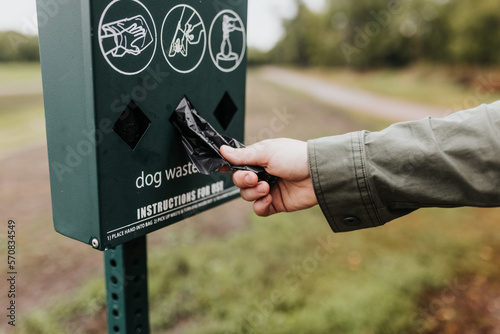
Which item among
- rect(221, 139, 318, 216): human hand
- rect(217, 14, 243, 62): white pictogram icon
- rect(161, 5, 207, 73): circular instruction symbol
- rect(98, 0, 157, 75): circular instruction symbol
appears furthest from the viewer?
rect(217, 14, 243, 62): white pictogram icon

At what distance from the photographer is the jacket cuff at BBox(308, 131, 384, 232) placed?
1165 millimetres

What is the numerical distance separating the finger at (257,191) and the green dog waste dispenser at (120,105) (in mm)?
159

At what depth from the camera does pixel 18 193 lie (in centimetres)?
364

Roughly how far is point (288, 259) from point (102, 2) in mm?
2462

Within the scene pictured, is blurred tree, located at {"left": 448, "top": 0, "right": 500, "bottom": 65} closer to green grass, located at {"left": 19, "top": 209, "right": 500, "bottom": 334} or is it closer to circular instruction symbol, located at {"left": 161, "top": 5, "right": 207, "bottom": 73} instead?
green grass, located at {"left": 19, "top": 209, "right": 500, "bottom": 334}

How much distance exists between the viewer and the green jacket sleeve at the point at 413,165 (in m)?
1.14

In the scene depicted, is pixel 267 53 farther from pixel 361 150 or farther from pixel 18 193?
pixel 361 150

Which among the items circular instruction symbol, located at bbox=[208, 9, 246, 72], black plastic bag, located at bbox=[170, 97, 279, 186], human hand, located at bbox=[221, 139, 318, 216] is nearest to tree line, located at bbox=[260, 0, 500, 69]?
circular instruction symbol, located at bbox=[208, 9, 246, 72]

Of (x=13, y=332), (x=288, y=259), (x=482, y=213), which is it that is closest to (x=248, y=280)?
(x=288, y=259)

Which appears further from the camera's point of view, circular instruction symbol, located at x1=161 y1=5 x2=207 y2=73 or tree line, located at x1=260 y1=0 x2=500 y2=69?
tree line, located at x1=260 y1=0 x2=500 y2=69

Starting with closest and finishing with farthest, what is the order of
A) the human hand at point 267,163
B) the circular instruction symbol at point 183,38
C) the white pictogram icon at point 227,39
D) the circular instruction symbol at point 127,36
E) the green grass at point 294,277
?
the circular instruction symbol at point 127,36 < the circular instruction symbol at point 183,38 < the human hand at point 267,163 < the white pictogram icon at point 227,39 < the green grass at point 294,277

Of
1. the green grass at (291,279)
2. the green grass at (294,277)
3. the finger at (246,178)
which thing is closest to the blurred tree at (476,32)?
the green grass at (294,277)

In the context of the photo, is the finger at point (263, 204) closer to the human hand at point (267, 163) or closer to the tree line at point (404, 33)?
the human hand at point (267, 163)

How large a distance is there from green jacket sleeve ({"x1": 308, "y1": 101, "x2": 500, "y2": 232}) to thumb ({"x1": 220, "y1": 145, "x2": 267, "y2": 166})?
0.50ft
